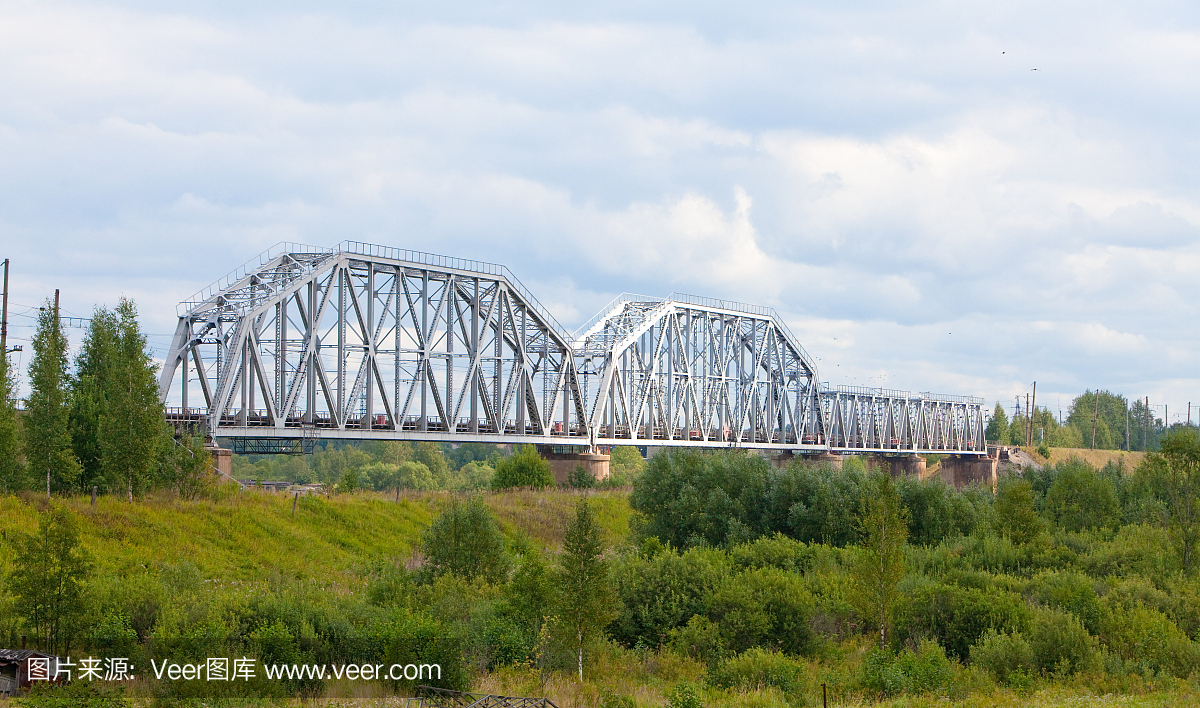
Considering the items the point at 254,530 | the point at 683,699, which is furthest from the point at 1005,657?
the point at 254,530

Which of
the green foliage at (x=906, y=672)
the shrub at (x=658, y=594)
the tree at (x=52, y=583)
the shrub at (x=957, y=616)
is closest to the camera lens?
the tree at (x=52, y=583)

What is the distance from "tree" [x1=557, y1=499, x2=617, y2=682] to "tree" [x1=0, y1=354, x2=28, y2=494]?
27.5 metres

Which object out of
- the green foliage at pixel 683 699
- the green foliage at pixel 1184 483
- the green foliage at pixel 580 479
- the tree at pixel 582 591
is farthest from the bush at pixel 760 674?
the green foliage at pixel 580 479

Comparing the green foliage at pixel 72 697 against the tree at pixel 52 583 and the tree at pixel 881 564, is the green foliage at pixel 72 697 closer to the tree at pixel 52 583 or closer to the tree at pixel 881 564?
the tree at pixel 52 583

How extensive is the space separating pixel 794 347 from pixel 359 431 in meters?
71.4

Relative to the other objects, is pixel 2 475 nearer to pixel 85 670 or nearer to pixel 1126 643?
pixel 85 670

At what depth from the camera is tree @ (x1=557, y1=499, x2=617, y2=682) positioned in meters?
29.0

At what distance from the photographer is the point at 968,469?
159m

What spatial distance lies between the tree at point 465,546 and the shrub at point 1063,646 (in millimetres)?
18962

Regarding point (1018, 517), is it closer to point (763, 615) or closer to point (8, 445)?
point (763, 615)

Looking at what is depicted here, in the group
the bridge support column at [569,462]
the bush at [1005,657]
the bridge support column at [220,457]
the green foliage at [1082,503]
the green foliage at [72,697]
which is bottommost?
the bush at [1005,657]

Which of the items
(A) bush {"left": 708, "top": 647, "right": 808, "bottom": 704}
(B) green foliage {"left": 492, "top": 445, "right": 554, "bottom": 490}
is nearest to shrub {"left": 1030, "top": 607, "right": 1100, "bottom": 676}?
(A) bush {"left": 708, "top": 647, "right": 808, "bottom": 704}

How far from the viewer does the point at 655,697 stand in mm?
26094

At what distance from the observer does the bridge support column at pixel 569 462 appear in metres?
85.2
